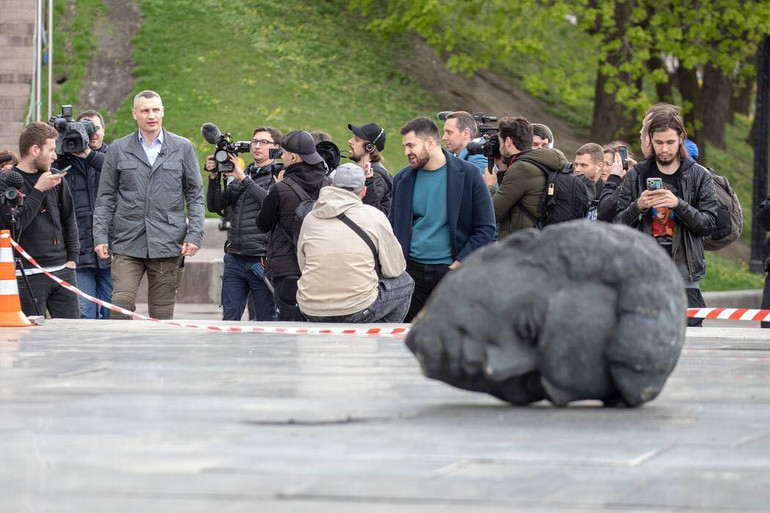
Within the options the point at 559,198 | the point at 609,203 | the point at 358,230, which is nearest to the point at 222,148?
the point at 358,230

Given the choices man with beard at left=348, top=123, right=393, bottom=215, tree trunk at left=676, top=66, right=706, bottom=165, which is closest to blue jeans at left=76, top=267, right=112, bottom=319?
man with beard at left=348, top=123, right=393, bottom=215

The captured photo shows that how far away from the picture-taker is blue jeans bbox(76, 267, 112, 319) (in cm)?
1303

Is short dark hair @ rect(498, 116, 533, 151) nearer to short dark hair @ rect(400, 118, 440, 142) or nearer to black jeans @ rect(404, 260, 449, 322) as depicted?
short dark hair @ rect(400, 118, 440, 142)

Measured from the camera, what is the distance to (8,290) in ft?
34.8

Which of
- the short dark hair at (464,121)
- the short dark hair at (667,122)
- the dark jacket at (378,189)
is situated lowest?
the dark jacket at (378,189)

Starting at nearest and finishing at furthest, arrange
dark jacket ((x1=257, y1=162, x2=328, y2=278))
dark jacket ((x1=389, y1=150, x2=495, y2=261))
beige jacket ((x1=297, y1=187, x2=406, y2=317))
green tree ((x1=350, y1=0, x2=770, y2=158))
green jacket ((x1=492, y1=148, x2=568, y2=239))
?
1. beige jacket ((x1=297, y1=187, x2=406, y2=317))
2. dark jacket ((x1=389, y1=150, x2=495, y2=261))
3. dark jacket ((x1=257, y1=162, x2=328, y2=278))
4. green jacket ((x1=492, y1=148, x2=568, y2=239))
5. green tree ((x1=350, y1=0, x2=770, y2=158))

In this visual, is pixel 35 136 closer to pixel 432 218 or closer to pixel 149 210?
pixel 149 210

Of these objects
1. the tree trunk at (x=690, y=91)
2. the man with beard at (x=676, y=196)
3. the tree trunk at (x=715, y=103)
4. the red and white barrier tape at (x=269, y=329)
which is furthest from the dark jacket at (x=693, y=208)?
the tree trunk at (x=715, y=103)

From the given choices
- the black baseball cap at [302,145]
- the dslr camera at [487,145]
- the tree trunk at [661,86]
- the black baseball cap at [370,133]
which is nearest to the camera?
the black baseball cap at [302,145]

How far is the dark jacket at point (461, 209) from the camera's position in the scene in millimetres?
10742

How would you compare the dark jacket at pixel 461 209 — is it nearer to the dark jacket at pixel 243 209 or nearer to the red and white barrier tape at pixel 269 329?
the red and white barrier tape at pixel 269 329

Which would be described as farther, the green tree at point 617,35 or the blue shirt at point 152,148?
the green tree at point 617,35

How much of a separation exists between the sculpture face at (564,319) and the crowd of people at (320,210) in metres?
3.78

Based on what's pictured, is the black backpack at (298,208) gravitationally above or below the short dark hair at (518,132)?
below
